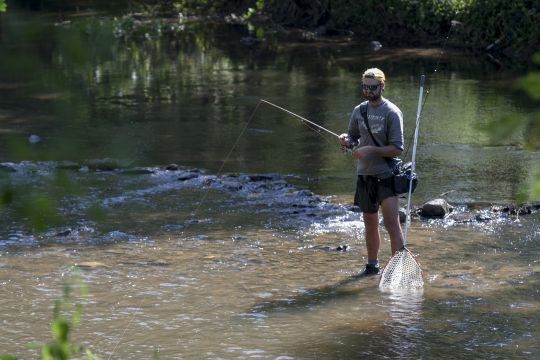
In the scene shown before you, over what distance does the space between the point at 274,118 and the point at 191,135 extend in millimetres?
1660

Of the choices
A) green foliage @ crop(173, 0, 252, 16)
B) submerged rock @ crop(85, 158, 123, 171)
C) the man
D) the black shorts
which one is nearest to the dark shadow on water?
the man

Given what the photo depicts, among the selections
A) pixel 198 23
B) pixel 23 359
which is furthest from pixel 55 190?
pixel 198 23

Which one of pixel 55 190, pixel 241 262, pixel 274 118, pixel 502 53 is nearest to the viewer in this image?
pixel 55 190

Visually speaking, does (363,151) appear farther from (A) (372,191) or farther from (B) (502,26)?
(B) (502,26)

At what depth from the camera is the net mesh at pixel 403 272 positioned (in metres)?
7.73

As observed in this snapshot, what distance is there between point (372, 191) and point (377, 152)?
12.5 inches

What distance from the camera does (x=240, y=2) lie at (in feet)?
109

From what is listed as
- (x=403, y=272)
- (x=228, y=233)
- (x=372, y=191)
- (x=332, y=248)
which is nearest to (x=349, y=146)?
(x=372, y=191)

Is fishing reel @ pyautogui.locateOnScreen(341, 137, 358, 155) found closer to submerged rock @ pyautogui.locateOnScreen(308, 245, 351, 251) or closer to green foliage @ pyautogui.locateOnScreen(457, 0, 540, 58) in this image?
submerged rock @ pyautogui.locateOnScreen(308, 245, 351, 251)

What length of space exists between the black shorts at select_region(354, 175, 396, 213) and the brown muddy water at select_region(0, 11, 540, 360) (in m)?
0.57

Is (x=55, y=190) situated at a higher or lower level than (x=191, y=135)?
higher

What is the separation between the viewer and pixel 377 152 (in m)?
7.84

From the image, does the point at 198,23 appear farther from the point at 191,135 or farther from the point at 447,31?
the point at 191,135

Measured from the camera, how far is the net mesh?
25.3 ft
